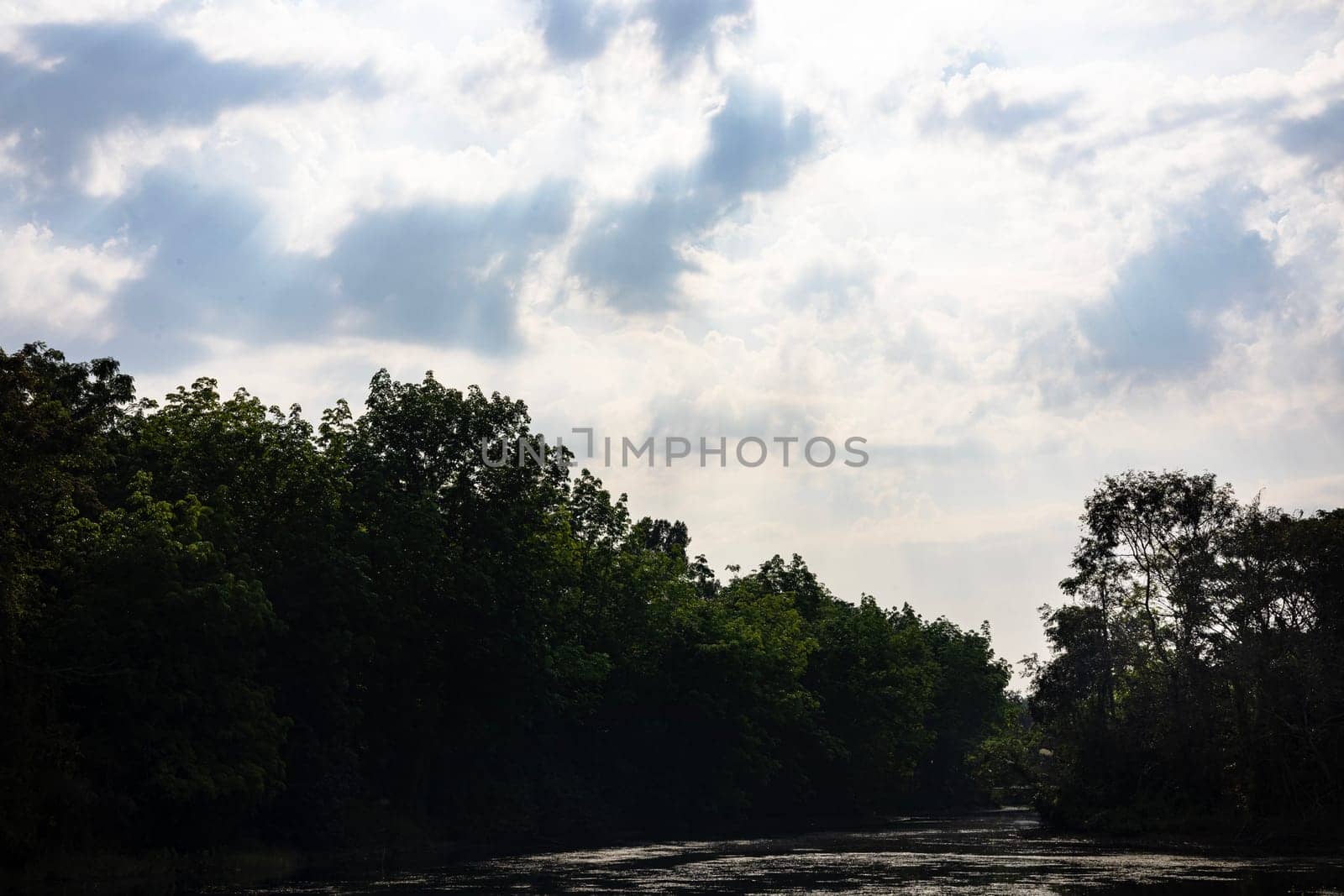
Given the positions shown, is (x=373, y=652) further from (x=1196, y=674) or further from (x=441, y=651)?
(x=1196, y=674)

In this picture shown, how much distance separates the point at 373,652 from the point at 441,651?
725 cm

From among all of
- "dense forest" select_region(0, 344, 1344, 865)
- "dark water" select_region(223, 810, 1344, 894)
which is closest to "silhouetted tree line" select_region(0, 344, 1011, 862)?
"dense forest" select_region(0, 344, 1344, 865)

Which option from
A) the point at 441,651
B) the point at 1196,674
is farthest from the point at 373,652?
the point at 1196,674

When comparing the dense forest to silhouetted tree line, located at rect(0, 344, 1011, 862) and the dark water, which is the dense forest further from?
the dark water

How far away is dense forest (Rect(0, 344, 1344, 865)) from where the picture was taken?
42.8 m

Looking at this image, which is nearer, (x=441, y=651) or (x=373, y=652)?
(x=373, y=652)

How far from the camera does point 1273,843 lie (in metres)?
54.1

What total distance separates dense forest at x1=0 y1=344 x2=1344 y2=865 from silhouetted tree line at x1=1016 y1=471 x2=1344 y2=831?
0.53 ft

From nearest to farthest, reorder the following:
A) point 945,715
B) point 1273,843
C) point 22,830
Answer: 1. point 22,830
2. point 1273,843
3. point 945,715

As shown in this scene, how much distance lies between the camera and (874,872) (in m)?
45.0

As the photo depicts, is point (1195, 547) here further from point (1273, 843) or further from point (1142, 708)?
point (1273, 843)

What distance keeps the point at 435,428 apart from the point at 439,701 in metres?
14.7

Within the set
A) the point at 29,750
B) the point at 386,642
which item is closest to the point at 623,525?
the point at 386,642

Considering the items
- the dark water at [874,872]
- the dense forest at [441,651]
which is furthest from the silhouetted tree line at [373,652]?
the dark water at [874,872]
